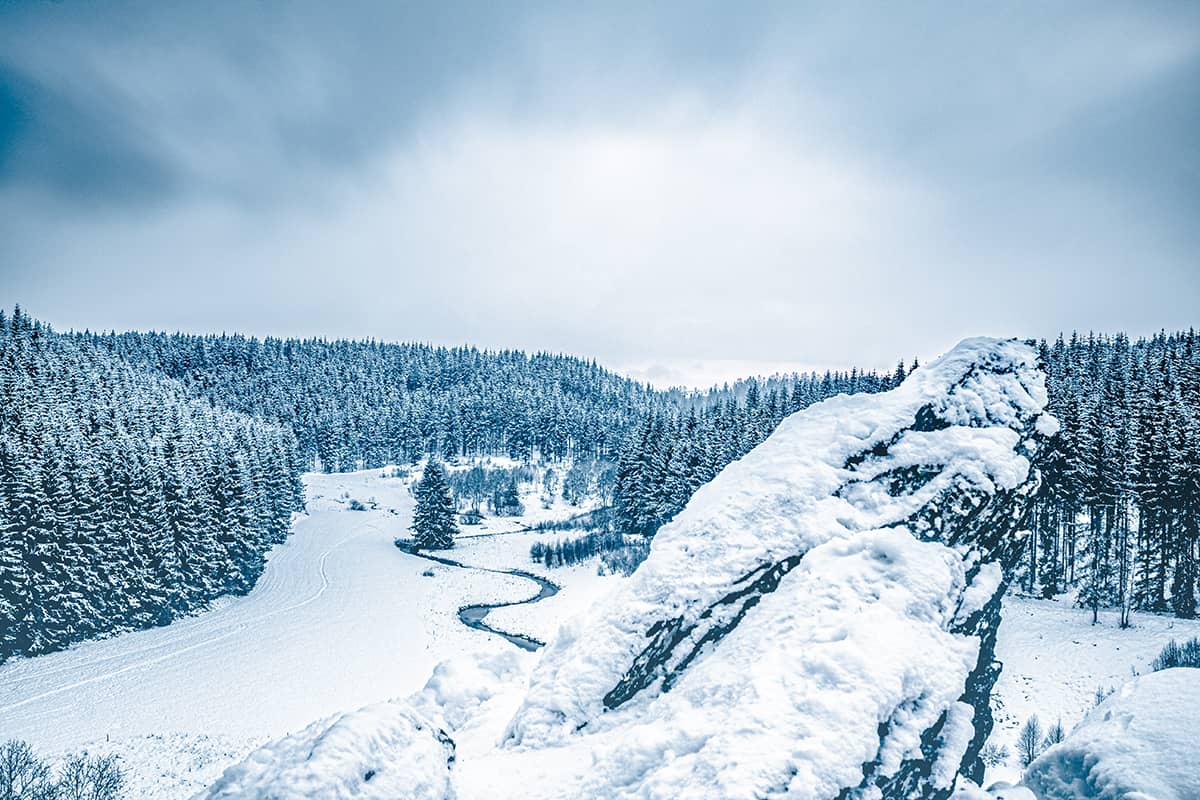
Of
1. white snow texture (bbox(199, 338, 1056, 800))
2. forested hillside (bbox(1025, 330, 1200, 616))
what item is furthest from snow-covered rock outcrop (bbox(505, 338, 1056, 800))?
forested hillside (bbox(1025, 330, 1200, 616))

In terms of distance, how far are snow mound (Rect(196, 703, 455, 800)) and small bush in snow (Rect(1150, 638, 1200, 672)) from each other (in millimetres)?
30664

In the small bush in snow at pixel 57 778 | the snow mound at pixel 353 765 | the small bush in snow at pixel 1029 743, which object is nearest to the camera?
the snow mound at pixel 353 765

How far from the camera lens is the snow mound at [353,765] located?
652 centimetres

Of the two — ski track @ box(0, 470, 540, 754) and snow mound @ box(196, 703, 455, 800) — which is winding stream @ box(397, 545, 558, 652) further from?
snow mound @ box(196, 703, 455, 800)

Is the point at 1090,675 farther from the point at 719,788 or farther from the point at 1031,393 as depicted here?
the point at 719,788

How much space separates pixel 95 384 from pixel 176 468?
77666 millimetres

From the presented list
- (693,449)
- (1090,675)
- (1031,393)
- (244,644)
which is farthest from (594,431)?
(1031,393)

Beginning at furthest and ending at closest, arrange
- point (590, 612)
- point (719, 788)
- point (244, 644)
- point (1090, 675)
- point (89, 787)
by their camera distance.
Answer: point (244, 644)
point (1090, 675)
point (89, 787)
point (590, 612)
point (719, 788)

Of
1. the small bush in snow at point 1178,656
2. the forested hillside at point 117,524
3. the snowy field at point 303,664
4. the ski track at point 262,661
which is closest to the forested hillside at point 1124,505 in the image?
the snowy field at point 303,664

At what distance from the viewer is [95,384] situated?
344 feet

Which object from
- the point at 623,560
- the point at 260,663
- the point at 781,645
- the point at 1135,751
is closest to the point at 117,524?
the point at 260,663

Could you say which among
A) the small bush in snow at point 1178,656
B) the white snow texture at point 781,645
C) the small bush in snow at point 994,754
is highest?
the white snow texture at point 781,645

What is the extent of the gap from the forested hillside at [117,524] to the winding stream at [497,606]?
764 inches

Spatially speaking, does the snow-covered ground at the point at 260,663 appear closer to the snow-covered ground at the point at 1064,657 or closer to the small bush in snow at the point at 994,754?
the small bush in snow at the point at 994,754
